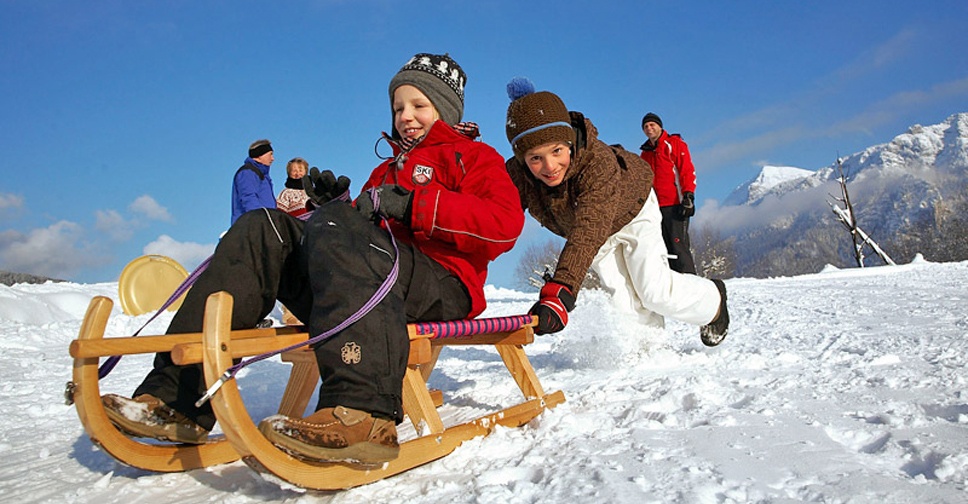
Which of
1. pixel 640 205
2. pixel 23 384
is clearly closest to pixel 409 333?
pixel 640 205

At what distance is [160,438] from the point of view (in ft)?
→ 5.47

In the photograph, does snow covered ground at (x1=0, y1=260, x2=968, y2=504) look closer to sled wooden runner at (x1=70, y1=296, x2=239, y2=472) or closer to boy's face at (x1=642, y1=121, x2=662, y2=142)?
A: sled wooden runner at (x1=70, y1=296, x2=239, y2=472)

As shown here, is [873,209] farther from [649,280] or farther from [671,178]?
[649,280]

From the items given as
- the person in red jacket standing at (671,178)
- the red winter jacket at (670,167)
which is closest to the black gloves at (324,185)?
the person in red jacket standing at (671,178)

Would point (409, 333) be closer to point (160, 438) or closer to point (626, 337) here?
point (160, 438)

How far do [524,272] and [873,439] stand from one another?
35.0m

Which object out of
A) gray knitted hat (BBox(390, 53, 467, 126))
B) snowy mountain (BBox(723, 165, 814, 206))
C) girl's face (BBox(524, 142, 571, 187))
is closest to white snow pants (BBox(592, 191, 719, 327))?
girl's face (BBox(524, 142, 571, 187))

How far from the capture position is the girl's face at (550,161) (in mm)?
2926

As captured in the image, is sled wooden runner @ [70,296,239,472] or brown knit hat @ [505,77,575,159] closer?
sled wooden runner @ [70,296,239,472]

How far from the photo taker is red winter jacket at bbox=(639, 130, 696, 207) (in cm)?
619

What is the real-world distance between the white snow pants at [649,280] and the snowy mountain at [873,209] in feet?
129

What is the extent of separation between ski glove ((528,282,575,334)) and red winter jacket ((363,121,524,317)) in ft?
0.78

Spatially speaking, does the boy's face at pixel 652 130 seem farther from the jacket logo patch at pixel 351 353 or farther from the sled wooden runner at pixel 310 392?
the jacket logo patch at pixel 351 353

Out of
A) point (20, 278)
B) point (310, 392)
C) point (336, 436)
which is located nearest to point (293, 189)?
point (310, 392)
